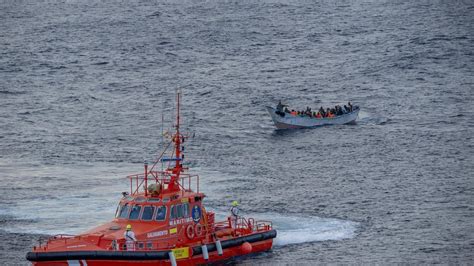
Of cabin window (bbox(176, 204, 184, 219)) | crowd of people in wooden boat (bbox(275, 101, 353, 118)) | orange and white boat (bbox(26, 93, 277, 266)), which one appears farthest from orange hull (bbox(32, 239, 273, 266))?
crowd of people in wooden boat (bbox(275, 101, 353, 118))

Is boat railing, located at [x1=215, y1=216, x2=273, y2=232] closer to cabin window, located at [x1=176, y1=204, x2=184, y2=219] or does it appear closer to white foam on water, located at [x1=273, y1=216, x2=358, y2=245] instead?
white foam on water, located at [x1=273, y1=216, x2=358, y2=245]

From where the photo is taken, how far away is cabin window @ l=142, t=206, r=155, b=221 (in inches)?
2028

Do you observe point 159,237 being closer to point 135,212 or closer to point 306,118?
point 135,212

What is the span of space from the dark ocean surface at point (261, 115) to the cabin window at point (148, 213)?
6409mm

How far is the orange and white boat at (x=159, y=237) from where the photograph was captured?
159 ft

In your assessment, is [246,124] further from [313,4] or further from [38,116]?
[313,4]

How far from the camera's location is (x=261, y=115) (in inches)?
4181

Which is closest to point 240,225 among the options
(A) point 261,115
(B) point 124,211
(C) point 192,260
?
(C) point 192,260

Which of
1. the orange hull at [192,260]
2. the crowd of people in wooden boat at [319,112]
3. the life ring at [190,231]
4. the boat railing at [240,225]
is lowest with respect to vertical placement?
the orange hull at [192,260]

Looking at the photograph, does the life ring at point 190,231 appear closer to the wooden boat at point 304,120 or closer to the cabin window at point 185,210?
the cabin window at point 185,210

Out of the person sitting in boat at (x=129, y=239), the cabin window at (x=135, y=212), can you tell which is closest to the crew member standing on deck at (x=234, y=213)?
the cabin window at (x=135, y=212)

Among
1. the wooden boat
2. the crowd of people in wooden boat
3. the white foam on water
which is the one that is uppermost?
Answer: the crowd of people in wooden boat

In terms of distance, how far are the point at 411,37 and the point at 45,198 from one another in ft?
280

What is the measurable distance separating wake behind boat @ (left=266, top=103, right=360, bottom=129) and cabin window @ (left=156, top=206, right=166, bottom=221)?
49143mm
